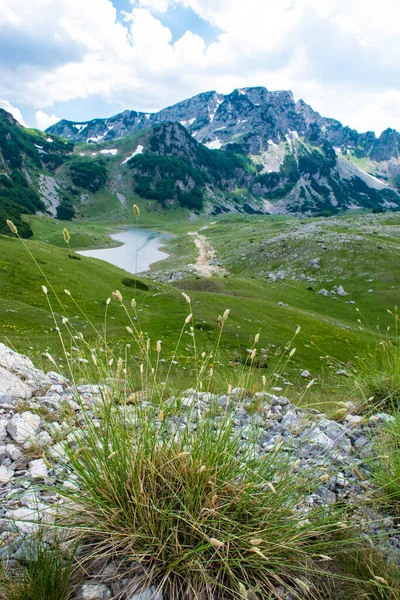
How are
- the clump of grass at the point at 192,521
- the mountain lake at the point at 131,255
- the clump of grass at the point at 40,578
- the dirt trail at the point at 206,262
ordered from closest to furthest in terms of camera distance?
the clump of grass at the point at 40,578
the clump of grass at the point at 192,521
the dirt trail at the point at 206,262
the mountain lake at the point at 131,255

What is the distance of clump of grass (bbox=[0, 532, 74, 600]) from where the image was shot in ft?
9.93

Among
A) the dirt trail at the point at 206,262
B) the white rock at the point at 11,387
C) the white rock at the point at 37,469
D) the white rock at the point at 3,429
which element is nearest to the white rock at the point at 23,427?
the white rock at the point at 3,429

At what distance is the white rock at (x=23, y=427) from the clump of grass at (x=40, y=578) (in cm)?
250

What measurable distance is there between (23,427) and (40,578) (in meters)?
3.30

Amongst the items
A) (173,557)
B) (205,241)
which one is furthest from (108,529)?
(205,241)

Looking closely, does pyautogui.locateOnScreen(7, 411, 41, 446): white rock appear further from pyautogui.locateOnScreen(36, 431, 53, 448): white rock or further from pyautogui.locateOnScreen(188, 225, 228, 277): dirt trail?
pyautogui.locateOnScreen(188, 225, 228, 277): dirt trail

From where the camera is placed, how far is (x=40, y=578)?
3072mm

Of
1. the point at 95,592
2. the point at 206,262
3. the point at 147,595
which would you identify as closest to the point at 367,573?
the point at 147,595

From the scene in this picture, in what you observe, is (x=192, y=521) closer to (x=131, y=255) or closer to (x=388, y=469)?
(x=388, y=469)

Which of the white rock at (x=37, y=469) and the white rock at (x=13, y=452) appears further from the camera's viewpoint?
the white rock at (x=13, y=452)

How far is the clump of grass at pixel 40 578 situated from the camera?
9.93 ft

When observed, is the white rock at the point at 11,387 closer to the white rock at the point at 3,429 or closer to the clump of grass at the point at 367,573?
the white rock at the point at 3,429

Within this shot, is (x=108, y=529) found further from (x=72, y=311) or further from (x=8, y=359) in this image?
(x=72, y=311)

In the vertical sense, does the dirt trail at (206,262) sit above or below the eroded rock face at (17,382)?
below
